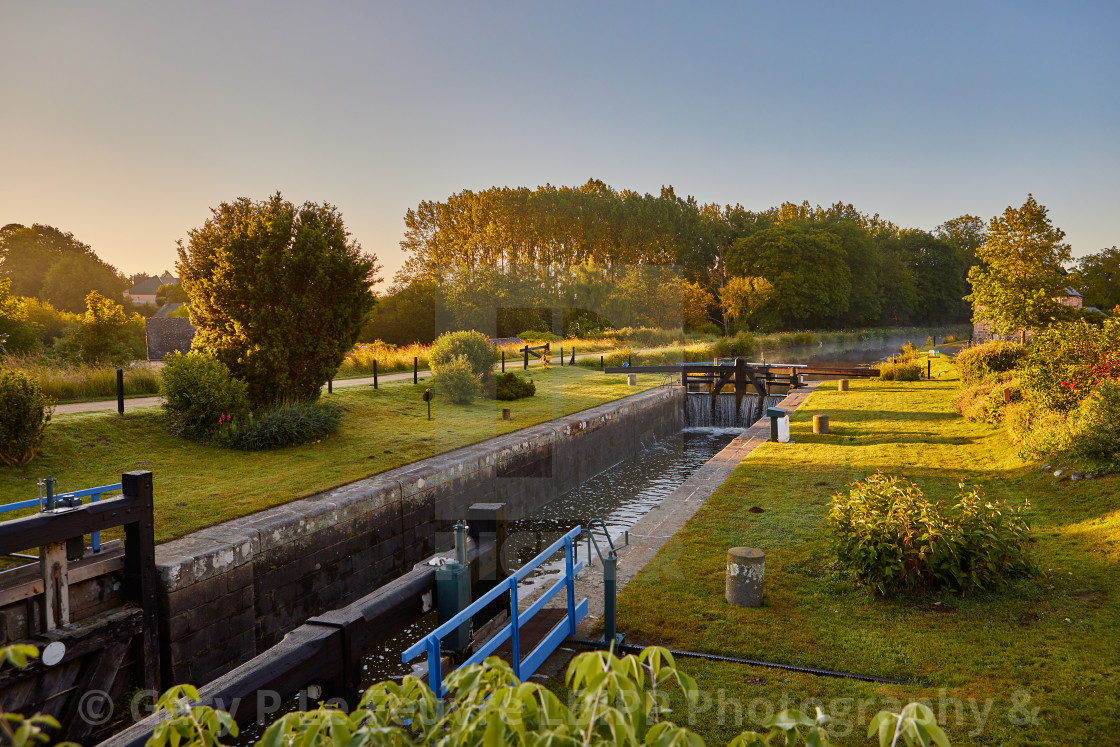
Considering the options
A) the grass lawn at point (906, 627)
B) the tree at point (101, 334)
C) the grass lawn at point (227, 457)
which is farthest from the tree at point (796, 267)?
the grass lawn at point (906, 627)

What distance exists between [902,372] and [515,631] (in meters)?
25.0

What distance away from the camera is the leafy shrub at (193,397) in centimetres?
1124

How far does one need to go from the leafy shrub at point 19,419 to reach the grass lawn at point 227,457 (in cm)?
21

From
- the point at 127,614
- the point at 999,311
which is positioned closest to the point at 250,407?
the point at 127,614

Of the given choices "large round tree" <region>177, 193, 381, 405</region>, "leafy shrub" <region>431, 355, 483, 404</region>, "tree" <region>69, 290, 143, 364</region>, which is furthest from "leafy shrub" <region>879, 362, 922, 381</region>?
"tree" <region>69, 290, 143, 364</region>

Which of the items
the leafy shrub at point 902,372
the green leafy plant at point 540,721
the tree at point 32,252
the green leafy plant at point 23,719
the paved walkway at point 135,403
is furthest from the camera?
the tree at point 32,252

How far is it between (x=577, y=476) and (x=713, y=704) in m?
10.7

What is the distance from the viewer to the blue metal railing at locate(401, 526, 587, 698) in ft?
12.3

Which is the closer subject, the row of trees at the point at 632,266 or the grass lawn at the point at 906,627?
the grass lawn at the point at 906,627

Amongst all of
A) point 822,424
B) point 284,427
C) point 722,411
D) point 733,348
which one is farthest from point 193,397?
point 733,348

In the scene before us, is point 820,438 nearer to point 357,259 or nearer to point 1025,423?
point 1025,423

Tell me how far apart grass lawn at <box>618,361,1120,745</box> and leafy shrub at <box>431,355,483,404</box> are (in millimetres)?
8896

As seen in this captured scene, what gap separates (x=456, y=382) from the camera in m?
17.1

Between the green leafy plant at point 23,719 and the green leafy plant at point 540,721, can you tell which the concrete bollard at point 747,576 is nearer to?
the green leafy plant at point 540,721
